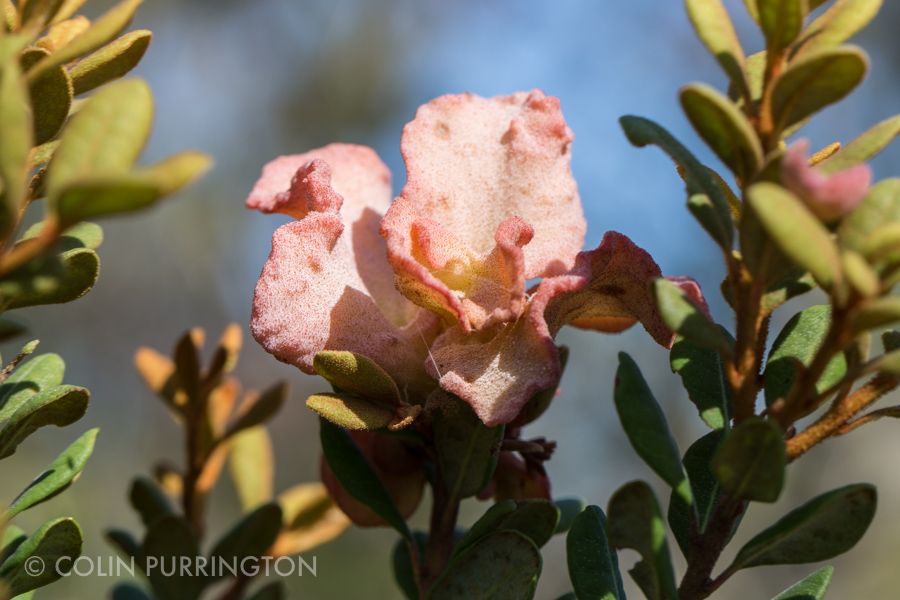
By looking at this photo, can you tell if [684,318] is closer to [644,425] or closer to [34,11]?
[644,425]

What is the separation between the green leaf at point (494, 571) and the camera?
2.70 feet

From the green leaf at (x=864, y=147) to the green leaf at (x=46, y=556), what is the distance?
0.63 meters

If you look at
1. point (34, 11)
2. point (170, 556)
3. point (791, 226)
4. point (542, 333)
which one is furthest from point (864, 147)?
point (170, 556)

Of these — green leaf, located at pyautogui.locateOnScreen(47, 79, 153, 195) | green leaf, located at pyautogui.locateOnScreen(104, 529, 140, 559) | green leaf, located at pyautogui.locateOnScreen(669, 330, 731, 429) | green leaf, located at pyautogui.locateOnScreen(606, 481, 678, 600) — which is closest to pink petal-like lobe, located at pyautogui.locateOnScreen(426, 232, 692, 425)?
green leaf, located at pyautogui.locateOnScreen(669, 330, 731, 429)

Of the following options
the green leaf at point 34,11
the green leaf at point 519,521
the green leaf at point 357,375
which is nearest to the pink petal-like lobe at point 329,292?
the green leaf at point 357,375

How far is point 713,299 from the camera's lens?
5.36 meters

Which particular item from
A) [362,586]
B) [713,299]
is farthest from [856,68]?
[362,586]

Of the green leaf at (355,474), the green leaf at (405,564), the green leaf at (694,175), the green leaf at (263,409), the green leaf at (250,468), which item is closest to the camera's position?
the green leaf at (694,175)

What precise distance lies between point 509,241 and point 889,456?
13.7 ft

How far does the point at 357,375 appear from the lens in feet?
2.73

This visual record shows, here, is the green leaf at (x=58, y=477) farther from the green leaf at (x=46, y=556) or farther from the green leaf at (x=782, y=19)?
the green leaf at (x=782, y=19)

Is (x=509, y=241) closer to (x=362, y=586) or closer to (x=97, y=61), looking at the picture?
(x=97, y=61)

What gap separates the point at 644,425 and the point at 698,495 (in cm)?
15

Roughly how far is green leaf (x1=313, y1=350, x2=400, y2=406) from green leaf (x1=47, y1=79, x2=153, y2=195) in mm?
274
